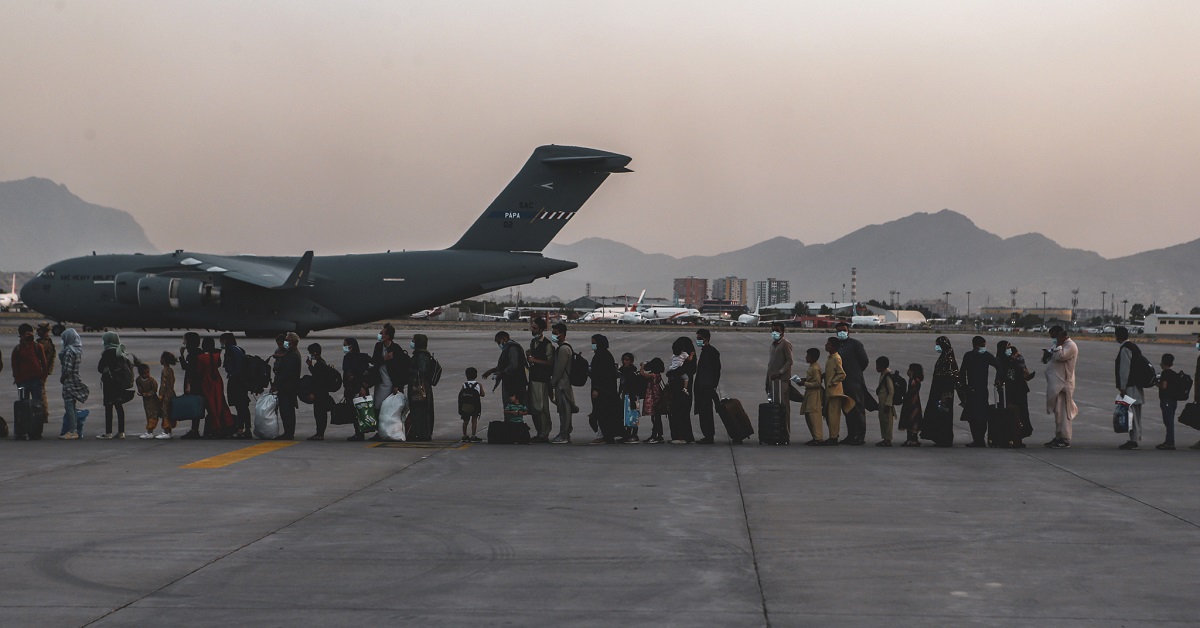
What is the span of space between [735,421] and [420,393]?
4791 millimetres

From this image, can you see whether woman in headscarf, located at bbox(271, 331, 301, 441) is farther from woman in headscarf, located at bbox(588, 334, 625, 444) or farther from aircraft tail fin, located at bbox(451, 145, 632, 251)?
aircraft tail fin, located at bbox(451, 145, 632, 251)

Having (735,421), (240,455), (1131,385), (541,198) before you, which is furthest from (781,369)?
(541,198)

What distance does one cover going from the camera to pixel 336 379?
52.9ft

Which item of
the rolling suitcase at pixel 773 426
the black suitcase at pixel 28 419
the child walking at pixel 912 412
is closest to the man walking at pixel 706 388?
the rolling suitcase at pixel 773 426

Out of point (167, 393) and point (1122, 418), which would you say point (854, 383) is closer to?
point (1122, 418)

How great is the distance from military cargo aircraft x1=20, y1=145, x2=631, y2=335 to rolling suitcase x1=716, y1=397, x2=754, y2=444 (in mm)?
29199

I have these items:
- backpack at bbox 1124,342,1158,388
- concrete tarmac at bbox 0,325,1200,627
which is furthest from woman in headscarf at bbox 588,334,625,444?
backpack at bbox 1124,342,1158,388

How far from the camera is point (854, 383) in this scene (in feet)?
51.9

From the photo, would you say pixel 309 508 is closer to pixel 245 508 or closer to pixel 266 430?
pixel 245 508

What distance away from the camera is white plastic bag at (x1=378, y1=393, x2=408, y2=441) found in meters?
15.9

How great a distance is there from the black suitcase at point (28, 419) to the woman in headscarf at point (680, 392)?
956 centimetres

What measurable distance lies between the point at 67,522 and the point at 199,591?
3.09 metres

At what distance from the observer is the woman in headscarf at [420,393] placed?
15.8 metres

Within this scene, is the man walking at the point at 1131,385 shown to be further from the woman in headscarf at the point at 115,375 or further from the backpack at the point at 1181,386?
the woman in headscarf at the point at 115,375
